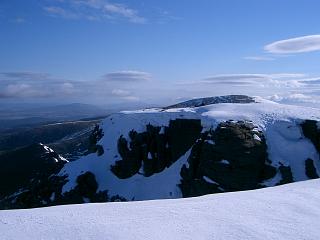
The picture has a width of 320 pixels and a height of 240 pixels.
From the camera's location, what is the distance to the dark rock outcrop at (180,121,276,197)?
58.5m

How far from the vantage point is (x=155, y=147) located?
77.4 metres

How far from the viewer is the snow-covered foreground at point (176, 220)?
13492 mm

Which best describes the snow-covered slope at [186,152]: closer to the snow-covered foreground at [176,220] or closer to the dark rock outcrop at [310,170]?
the dark rock outcrop at [310,170]

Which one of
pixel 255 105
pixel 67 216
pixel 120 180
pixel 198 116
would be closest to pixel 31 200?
pixel 120 180

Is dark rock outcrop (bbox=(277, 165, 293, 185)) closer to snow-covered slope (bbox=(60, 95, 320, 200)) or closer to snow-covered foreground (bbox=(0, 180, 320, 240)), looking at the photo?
snow-covered slope (bbox=(60, 95, 320, 200))

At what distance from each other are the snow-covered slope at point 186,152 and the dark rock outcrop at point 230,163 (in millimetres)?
1815

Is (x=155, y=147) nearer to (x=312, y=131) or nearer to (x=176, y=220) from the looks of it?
(x=312, y=131)

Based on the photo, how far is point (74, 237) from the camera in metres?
12.9

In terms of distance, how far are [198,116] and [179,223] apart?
58.0 metres

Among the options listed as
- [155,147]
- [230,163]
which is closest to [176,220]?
[230,163]

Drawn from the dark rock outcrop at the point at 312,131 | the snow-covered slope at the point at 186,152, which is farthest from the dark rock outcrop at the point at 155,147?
the dark rock outcrop at the point at 312,131

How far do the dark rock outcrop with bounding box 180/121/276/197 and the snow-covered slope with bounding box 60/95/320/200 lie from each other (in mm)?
1815

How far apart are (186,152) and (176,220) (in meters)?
56.4

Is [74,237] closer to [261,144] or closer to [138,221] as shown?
[138,221]
